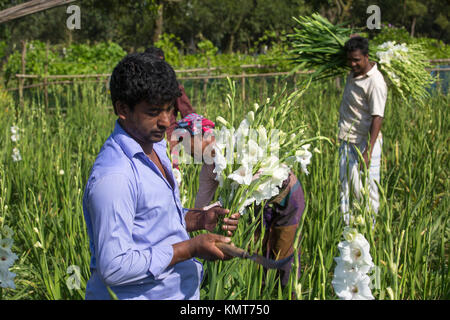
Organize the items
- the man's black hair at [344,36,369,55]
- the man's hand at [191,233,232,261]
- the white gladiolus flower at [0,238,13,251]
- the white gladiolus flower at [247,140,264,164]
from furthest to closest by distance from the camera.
Result: the man's black hair at [344,36,369,55], the white gladiolus flower at [0,238,13,251], the white gladiolus flower at [247,140,264,164], the man's hand at [191,233,232,261]

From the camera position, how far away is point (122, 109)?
1179mm

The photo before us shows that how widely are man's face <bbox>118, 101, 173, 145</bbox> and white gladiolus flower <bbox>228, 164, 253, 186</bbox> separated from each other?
8.3 inches

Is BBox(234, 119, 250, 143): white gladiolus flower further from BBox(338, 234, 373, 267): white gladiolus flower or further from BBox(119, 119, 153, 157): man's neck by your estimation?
BBox(338, 234, 373, 267): white gladiolus flower

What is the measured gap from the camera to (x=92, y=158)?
3.65m

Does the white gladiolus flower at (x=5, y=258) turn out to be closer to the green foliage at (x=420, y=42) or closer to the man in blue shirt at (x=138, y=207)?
the man in blue shirt at (x=138, y=207)

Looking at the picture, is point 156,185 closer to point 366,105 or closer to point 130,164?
point 130,164

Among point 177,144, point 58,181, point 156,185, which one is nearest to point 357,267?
point 156,185

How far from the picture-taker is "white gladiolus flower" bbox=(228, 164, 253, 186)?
121 centimetres

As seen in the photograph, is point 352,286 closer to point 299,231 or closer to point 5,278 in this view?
point 299,231

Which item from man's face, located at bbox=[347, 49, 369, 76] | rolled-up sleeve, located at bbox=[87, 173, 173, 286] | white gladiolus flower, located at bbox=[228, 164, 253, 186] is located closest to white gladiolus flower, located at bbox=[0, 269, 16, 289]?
rolled-up sleeve, located at bbox=[87, 173, 173, 286]

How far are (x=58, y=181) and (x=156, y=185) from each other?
1.96 meters

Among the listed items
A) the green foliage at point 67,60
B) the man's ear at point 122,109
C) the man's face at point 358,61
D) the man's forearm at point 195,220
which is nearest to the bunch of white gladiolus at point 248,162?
the man's forearm at point 195,220

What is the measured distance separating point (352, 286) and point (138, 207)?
0.52m

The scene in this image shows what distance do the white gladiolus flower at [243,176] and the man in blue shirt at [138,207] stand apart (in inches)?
6.4
